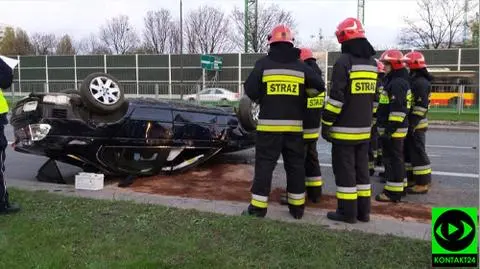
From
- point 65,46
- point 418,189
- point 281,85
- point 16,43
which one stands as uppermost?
point 16,43

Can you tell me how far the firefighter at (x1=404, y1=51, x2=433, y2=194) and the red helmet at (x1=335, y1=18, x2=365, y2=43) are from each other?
162cm

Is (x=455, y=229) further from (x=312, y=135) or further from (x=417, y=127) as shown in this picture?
(x=417, y=127)

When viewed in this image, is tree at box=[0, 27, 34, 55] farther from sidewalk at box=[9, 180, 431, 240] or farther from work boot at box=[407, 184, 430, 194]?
work boot at box=[407, 184, 430, 194]

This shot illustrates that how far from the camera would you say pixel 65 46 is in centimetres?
8244

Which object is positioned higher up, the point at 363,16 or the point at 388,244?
the point at 363,16

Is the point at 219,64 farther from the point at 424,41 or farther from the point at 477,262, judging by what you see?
the point at 477,262

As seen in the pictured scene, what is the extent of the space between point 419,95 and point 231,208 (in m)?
2.94

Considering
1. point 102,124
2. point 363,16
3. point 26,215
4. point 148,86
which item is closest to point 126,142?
point 102,124

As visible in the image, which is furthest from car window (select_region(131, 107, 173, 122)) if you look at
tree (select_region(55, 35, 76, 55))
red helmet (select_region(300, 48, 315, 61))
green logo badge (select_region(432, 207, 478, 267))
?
tree (select_region(55, 35, 76, 55))

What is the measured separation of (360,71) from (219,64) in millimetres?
43346

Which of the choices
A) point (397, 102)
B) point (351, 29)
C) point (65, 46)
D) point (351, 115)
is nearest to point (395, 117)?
point (397, 102)

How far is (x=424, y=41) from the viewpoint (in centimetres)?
6344

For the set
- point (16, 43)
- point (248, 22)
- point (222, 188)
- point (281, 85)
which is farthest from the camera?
point (16, 43)

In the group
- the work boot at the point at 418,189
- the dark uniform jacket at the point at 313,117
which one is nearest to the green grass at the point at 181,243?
the dark uniform jacket at the point at 313,117
